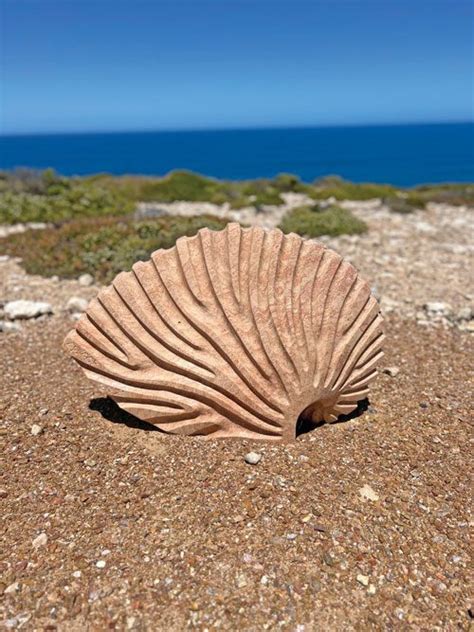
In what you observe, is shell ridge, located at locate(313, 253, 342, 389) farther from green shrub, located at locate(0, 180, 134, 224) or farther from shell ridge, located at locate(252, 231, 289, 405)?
green shrub, located at locate(0, 180, 134, 224)

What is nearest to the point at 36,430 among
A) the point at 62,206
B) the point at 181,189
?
the point at 62,206

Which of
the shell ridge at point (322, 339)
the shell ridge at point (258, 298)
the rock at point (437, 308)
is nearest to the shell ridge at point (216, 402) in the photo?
the shell ridge at point (258, 298)

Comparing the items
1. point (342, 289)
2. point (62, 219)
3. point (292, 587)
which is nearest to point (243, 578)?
point (292, 587)

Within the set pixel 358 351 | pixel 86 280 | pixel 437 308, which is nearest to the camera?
pixel 358 351

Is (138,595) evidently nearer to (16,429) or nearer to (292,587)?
(292,587)

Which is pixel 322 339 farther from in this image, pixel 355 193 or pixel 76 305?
pixel 355 193

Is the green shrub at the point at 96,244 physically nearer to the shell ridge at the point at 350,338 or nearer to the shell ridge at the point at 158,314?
the shell ridge at the point at 158,314

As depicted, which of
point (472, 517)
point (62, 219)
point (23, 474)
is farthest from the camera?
point (62, 219)
